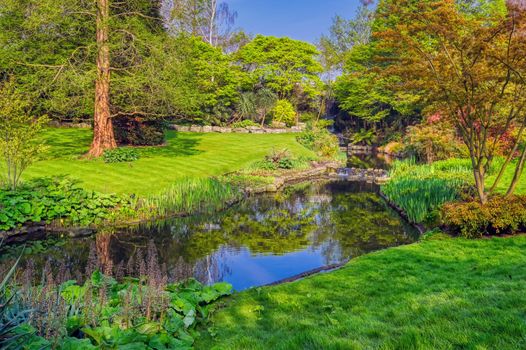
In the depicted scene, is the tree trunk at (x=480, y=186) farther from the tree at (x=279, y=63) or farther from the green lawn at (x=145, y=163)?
the tree at (x=279, y=63)

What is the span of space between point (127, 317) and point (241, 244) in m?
6.71

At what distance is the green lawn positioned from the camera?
15250 millimetres

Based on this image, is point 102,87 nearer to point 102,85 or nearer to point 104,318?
point 102,85

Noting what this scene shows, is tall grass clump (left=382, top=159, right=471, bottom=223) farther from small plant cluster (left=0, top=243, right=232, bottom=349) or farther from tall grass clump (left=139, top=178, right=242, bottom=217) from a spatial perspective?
small plant cluster (left=0, top=243, right=232, bottom=349)

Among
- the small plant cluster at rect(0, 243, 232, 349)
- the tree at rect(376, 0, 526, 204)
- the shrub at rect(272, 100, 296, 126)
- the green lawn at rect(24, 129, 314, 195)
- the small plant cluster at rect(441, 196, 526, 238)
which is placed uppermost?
the tree at rect(376, 0, 526, 204)

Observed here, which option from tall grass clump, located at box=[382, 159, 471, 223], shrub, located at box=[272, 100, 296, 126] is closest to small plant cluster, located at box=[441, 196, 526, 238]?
tall grass clump, located at box=[382, 159, 471, 223]

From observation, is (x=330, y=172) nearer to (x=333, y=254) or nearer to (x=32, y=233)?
(x=333, y=254)

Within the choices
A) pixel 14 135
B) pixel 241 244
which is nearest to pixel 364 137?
pixel 241 244

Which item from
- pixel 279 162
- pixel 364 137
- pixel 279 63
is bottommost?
pixel 279 162

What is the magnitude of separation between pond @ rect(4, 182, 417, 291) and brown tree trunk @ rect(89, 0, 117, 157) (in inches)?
317

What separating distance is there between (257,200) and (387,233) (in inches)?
263

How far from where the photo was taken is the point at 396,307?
541 cm

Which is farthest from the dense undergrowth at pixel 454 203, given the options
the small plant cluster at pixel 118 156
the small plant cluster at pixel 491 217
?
the small plant cluster at pixel 118 156

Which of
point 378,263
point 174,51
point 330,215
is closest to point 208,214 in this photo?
point 330,215
